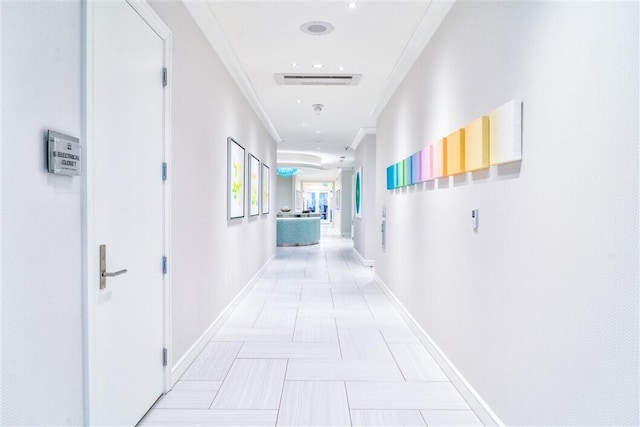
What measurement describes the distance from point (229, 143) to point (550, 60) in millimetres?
3630

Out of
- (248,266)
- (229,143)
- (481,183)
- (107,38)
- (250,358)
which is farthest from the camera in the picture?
(248,266)

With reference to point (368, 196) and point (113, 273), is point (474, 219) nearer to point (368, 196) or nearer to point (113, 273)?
point (113, 273)

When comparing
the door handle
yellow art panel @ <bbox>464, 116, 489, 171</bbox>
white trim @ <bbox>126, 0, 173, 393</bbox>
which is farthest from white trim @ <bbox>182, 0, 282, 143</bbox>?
yellow art panel @ <bbox>464, 116, 489, 171</bbox>

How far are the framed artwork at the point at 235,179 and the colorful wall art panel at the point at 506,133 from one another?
3.14 metres

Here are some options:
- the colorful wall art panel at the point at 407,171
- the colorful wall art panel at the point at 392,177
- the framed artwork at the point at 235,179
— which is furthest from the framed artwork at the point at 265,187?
the colorful wall art panel at the point at 407,171

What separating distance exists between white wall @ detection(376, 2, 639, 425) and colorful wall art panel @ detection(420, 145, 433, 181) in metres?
0.35

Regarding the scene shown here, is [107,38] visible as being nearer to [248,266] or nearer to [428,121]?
[428,121]

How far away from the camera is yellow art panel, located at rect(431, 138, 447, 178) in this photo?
327cm

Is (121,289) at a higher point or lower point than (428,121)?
lower

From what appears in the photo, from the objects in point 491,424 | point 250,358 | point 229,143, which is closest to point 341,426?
point 491,424

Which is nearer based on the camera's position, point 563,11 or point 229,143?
point 563,11

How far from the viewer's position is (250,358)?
11.9ft

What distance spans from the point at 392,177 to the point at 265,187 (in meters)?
3.17

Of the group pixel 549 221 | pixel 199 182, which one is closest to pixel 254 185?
pixel 199 182
